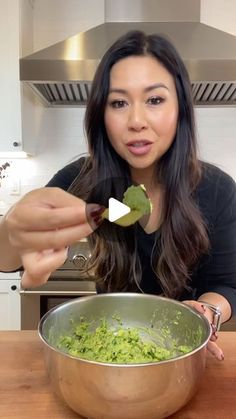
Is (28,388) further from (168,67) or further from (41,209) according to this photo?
(168,67)

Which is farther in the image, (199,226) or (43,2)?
(43,2)

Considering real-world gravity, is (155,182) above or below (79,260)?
above

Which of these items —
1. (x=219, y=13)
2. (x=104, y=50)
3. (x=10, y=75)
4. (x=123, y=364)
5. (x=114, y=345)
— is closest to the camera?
(x=123, y=364)

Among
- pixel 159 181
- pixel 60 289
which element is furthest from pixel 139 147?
pixel 60 289

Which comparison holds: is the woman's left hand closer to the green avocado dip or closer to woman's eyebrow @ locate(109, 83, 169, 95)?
the green avocado dip

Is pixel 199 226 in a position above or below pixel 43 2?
below

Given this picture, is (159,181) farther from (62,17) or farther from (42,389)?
(62,17)

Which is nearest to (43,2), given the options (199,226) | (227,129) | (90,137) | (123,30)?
(123,30)

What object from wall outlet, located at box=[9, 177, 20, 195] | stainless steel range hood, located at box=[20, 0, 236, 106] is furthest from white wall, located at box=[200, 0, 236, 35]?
wall outlet, located at box=[9, 177, 20, 195]
